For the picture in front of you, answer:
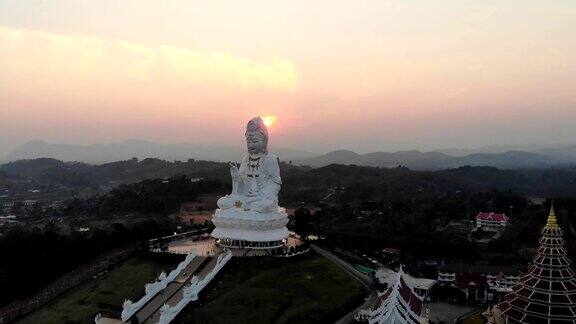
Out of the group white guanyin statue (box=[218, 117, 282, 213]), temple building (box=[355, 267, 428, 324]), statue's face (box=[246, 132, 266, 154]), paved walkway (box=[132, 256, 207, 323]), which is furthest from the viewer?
statue's face (box=[246, 132, 266, 154])

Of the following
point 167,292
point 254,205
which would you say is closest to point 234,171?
point 254,205

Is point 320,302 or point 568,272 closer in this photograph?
point 568,272

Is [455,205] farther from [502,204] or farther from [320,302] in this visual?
[320,302]

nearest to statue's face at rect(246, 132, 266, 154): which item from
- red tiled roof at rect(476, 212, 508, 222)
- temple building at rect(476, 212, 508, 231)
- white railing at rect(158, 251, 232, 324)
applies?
white railing at rect(158, 251, 232, 324)

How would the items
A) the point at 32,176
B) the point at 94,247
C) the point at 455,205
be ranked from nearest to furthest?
the point at 94,247 < the point at 455,205 < the point at 32,176

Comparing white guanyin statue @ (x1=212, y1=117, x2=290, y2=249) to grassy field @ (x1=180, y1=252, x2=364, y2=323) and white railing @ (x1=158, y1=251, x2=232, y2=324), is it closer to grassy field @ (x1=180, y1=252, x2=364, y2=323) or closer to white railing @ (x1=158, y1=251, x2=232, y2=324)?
grassy field @ (x1=180, y1=252, x2=364, y2=323)

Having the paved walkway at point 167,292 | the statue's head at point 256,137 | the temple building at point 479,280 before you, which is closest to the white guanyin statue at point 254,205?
the statue's head at point 256,137

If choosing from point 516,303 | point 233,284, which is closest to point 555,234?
point 516,303

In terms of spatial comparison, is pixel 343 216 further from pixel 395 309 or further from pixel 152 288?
pixel 395 309
